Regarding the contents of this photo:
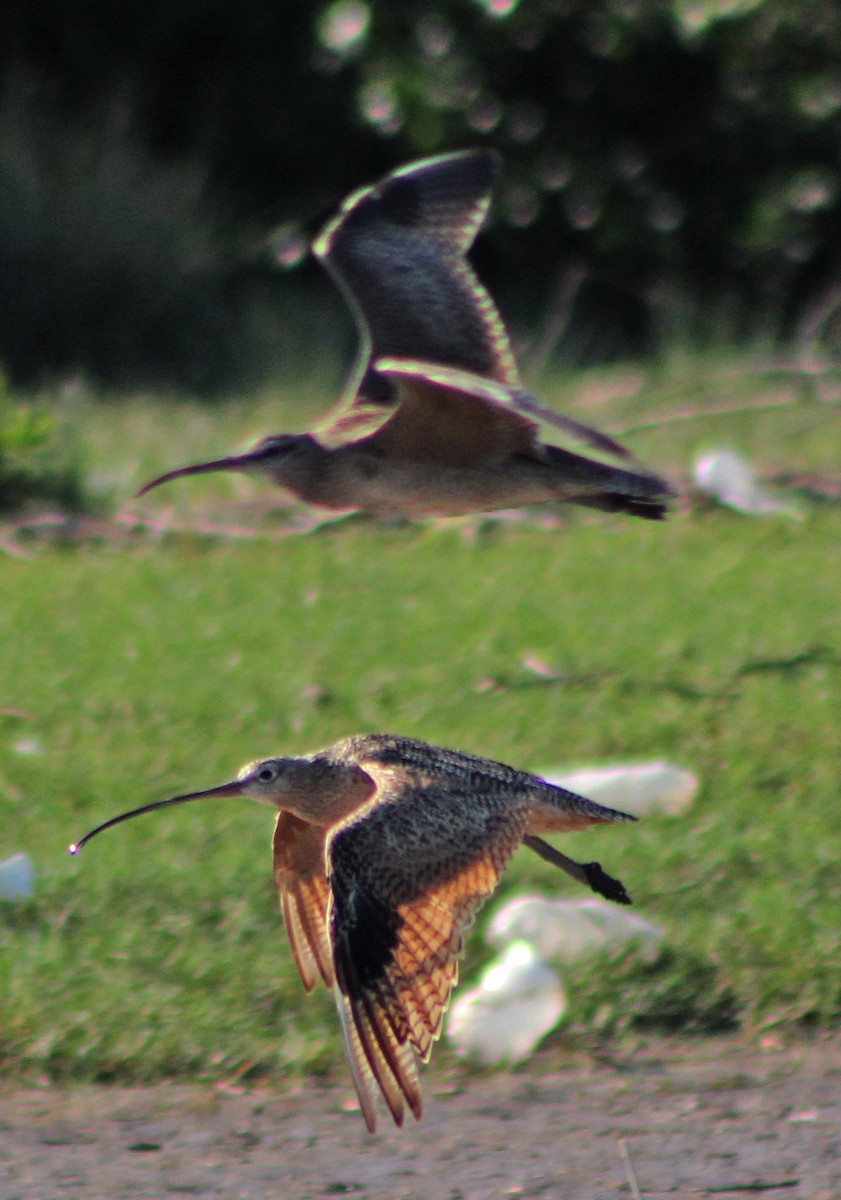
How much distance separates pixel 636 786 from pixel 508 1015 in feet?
3.78

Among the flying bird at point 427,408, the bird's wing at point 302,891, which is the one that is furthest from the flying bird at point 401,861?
the flying bird at point 427,408

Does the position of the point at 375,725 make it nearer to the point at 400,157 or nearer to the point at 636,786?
the point at 636,786

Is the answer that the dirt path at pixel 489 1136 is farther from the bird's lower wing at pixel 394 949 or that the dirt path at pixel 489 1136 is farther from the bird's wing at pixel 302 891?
the bird's lower wing at pixel 394 949

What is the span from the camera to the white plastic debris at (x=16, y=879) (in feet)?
18.7

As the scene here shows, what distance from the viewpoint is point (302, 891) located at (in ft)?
13.0

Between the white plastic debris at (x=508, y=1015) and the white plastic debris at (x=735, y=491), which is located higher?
the white plastic debris at (x=735, y=491)

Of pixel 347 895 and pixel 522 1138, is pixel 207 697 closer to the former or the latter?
pixel 522 1138

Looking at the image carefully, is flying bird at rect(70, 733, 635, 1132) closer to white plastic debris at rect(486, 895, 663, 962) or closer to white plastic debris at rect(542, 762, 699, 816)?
white plastic debris at rect(486, 895, 663, 962)

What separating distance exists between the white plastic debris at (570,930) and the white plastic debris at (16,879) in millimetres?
1233

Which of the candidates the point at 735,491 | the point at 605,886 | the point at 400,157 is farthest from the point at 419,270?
the point at 400,157

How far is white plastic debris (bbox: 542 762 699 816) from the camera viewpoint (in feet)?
19.9

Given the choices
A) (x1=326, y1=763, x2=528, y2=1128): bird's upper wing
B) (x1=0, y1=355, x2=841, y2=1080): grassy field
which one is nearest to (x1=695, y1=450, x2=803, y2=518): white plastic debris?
(x1=0, y1=355, x2=841, y2=1080): grassy field

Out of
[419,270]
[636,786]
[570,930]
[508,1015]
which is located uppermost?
[419,270]

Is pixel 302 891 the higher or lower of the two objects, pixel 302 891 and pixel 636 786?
the lower
